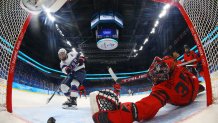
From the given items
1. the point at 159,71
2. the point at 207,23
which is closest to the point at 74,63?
the point at 159,71

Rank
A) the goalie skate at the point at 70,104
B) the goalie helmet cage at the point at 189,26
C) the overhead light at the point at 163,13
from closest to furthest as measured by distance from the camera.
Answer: the goalie helmet cage at the point at 189,26 → the goalie skate at the point at 70,104 → the overhead light at the point at 163,13

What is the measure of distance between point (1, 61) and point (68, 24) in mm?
8061

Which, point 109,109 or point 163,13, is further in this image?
point 163,13

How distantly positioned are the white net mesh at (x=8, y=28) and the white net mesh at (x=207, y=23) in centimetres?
139

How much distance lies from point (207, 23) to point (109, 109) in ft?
3.42

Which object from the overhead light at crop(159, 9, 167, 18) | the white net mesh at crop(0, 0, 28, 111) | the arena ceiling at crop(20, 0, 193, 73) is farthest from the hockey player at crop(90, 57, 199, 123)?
the overhead light at crop(159, 9, 167, 18)

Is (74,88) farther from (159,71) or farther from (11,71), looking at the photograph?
(159,71)

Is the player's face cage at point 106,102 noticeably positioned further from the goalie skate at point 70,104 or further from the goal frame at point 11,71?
the goalie skate at point 70,104

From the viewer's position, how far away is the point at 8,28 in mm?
1801

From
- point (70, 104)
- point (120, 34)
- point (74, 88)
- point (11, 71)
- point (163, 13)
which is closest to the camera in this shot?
point (11, 71)

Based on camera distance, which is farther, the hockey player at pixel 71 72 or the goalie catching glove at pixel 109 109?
the hockey player at pixel 71 72

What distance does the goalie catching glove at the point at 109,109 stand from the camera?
1121 millimetres

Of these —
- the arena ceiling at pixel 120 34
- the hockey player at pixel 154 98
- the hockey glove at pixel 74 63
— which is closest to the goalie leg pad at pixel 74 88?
the hockey glove at pixel 74 63

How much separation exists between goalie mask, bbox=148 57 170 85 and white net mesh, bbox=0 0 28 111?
3.81 ft
